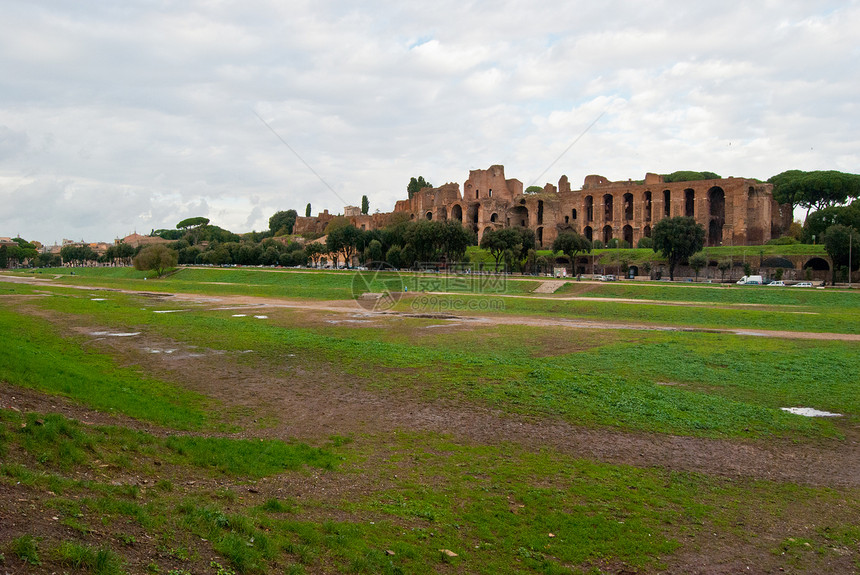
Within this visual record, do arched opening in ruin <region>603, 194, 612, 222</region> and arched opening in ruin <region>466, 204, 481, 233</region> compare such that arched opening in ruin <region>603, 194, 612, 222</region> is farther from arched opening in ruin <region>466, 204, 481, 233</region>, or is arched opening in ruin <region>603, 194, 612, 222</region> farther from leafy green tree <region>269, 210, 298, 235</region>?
leafy green tree <region>269, 210, 298, 235</region>

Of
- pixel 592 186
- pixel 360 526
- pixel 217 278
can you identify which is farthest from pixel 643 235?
pixel 360 526

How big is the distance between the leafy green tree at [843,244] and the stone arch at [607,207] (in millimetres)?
36617

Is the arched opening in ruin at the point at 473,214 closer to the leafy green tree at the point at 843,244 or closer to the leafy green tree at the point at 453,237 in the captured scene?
the leafy green tree at the point at 453,237

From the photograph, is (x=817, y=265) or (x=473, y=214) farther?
(x=473, y=214)

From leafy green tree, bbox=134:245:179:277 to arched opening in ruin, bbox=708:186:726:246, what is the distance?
7114 cm

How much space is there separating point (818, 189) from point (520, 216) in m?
40.1

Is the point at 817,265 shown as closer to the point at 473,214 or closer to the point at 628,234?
the point at 628,234

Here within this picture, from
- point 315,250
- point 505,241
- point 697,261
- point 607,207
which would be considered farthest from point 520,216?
point 697,261

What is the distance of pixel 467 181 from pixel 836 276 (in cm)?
5670

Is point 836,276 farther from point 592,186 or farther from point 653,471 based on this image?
point 653,471

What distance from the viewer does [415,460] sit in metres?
8.52

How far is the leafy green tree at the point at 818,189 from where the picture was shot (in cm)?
6988

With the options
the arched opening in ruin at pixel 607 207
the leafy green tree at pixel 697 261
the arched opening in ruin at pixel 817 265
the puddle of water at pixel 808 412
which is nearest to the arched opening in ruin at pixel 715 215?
the arched opening in ruin at pixel 607 207

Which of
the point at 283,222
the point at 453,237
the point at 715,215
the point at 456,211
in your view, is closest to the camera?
the point at 453,237
